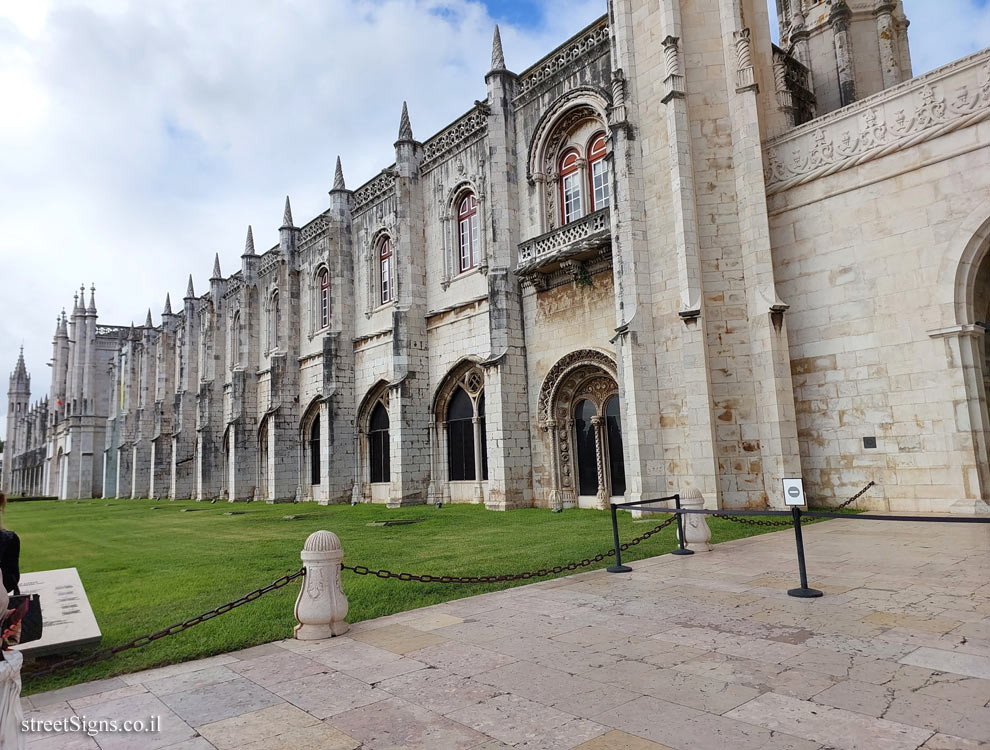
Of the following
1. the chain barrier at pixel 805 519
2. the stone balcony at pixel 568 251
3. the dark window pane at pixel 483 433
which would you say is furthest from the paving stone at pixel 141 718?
the dark window pane at pixel 483 433

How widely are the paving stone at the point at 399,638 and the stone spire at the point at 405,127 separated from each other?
63.7 ft

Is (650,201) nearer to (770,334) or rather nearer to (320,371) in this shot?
(770,334)

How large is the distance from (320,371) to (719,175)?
60.4ft

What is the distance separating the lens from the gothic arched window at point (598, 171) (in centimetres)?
1631

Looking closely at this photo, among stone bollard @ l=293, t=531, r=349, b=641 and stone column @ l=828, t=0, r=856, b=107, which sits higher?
stone column @ l=828, t=0, r=856, b=107

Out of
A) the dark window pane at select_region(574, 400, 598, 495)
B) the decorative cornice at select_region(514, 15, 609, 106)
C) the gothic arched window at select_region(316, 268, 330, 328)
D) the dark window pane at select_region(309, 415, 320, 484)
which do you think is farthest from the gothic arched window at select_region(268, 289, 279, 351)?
the dark window pane at select_region(574, 400, 598, 495)

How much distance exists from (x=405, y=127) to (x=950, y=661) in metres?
21.4

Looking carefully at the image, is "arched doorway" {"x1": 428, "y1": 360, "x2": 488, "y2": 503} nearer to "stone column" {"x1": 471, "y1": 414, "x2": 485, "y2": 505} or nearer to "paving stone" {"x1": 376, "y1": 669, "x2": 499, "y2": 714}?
"stone column" {"x1": 471, "y1": 414, "x2": 485, "y2": 505}

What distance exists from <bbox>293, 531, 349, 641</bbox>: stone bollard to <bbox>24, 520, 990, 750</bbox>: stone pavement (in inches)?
6.5

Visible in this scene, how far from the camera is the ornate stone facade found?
11.2 m

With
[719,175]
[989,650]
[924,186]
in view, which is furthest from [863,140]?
[989,650]

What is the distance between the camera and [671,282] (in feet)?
43.5

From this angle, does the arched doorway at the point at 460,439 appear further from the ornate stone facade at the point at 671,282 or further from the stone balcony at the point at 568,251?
the stone balcony at the point at 568,251

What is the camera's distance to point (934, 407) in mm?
10945
